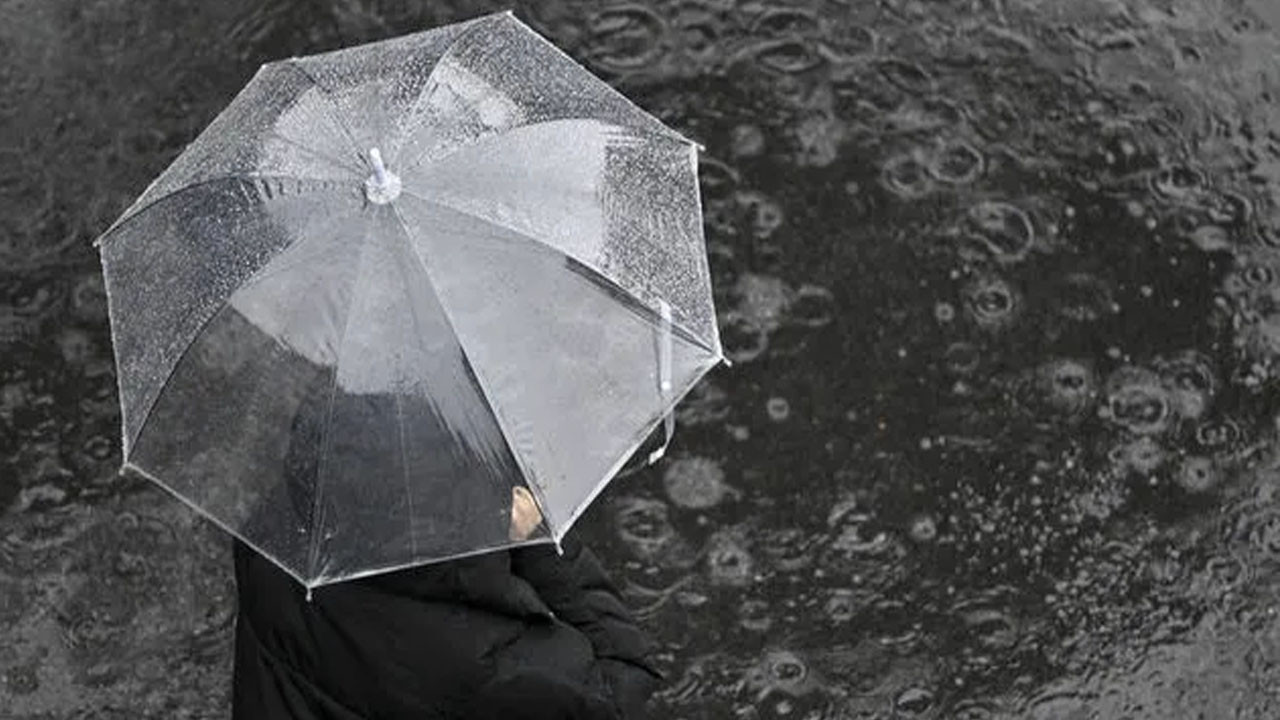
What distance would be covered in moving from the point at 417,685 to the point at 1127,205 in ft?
7.55

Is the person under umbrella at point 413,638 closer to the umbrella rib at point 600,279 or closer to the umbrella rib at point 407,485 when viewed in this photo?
the umbrella rib at point 407,485

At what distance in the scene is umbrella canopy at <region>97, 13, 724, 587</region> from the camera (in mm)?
2789

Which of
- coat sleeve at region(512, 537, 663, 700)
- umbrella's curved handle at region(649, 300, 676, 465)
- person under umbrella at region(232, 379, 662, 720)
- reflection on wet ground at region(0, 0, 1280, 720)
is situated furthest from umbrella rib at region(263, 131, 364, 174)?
reflection on wet ground at region(0, 0, 1280, 720)

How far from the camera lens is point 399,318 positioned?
2785 mm

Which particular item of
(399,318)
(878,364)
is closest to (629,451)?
(399,318)

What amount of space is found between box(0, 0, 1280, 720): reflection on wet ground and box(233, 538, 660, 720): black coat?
1.11 meters

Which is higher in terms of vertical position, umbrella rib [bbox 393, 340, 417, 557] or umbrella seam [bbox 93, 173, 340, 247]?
umbrella seam [bbox 93, 173, 340, 247]

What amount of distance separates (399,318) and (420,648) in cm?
46

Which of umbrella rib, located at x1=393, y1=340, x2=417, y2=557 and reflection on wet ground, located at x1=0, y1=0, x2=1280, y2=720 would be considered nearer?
umbrella rib, located at x1=393, y1=340, x2=417, y2=557

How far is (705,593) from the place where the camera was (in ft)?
13.5

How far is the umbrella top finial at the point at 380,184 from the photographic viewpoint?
278 centimetres

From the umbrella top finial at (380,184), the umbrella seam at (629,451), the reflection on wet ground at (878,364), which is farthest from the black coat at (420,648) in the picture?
the reflection on wet ground at (878,364)

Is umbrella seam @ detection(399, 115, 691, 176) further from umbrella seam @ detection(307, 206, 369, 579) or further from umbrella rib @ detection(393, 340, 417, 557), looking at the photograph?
umbrella rib @ detection(393, 340, 417, 557)

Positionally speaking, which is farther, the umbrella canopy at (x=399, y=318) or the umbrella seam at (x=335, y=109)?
the umbrella seam at (x=335, y=109)
